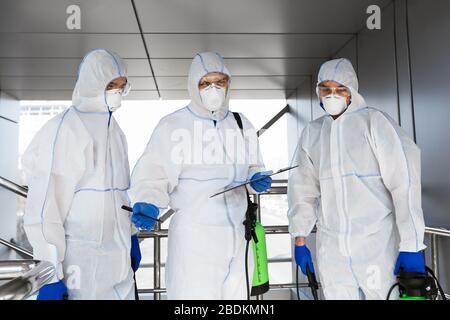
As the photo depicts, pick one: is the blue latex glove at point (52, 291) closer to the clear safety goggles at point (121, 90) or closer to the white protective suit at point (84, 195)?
the white protective suit at point (84, 195)

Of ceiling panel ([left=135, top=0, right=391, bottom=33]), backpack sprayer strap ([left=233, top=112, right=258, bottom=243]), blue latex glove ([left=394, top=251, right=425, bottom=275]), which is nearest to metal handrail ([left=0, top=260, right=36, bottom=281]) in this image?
backpack sprayer strap ([left=233, top=112, right=258, bottom=243])

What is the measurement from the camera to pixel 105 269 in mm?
1150

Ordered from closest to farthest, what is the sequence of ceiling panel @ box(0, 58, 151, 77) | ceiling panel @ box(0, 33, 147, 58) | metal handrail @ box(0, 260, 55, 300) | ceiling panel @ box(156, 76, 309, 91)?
1. metal handrail @ box(0, 260, 55, 300)
2. ceiling panel @ box(0, 33, 147, 58)
3. ceiling panel @ box(0, 58, 151, 77)
4. ceiling panel @ box(156, 76, 309, 91)

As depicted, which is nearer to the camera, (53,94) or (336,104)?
(336,104)

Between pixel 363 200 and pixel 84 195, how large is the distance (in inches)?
33.7

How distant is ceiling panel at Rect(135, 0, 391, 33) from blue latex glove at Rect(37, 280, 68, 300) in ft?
4.38

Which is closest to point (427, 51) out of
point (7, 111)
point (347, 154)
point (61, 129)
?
point (347, 154)

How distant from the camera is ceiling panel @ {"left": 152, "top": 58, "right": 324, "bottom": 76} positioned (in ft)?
8.79

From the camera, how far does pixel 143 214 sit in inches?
42.3

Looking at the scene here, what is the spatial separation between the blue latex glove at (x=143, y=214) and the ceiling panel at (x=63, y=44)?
145 centimetres

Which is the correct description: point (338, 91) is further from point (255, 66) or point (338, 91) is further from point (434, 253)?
point (255, 66)

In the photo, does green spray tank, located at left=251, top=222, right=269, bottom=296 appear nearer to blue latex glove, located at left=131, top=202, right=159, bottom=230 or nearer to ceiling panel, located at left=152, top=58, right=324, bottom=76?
blue latex glove, located at left=131, top=202, right=159, bottom=230

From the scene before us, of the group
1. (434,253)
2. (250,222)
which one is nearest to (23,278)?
(250,222)

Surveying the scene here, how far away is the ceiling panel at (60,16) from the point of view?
5.90 feet
